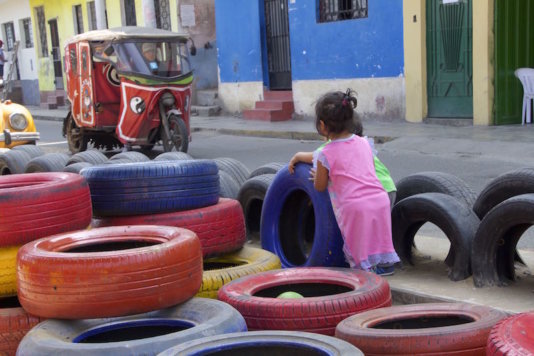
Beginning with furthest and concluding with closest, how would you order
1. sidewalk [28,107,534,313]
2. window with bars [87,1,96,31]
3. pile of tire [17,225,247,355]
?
window with bars [87,1,96,31], sidewalk [28,107,534,313], pile of tire [17,225,247,355]

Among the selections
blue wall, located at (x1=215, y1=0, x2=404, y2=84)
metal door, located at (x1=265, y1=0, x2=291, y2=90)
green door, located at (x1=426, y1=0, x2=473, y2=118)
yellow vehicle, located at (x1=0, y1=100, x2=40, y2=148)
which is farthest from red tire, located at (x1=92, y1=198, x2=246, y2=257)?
metal door, located at (x1=265, y1=0, x2=291, y2=90)

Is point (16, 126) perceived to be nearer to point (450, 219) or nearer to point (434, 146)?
point (434, 146)

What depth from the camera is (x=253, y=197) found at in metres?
5.79

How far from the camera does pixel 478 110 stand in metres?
14.0

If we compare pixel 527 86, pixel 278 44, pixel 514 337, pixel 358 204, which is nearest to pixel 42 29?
pixel 278 44

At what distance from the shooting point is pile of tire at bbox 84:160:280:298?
4.71 meters

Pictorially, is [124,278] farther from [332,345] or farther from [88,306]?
[332,345]

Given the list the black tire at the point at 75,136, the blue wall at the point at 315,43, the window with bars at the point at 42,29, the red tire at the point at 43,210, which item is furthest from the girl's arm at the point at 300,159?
the window with bars at the point at 42,29

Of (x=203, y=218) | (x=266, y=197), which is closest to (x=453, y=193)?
(x=266, y=197)

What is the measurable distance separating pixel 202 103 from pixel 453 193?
675 inches

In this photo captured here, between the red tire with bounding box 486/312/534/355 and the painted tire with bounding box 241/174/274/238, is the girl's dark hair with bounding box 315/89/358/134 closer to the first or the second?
the painted tire with bounding box 241/174/274/238

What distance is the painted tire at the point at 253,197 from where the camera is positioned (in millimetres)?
5684

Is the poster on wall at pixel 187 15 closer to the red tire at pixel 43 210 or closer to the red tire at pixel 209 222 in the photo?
the red tire at pixel 209 222

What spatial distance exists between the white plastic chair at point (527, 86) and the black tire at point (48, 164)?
892cm
